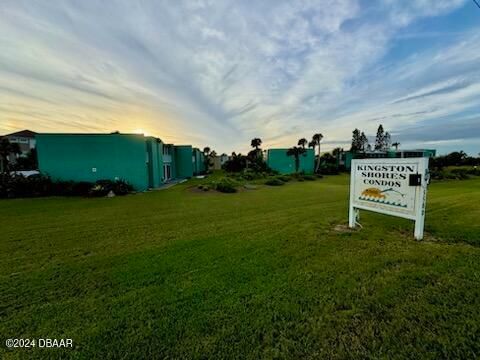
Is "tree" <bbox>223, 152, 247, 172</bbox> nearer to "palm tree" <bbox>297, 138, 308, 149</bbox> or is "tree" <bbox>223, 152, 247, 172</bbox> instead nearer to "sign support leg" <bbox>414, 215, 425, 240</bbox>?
"palm tree" <bbox>297, 138, 308, 149</bbox>

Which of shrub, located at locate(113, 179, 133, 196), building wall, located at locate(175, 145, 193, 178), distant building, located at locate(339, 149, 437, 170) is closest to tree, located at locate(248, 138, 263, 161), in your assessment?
building wall, located at locate(175, 145, 193, 178)

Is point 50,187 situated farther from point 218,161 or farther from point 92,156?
point 218,161

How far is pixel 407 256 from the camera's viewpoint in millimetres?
3885

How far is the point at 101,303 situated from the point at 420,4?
32.4 feet

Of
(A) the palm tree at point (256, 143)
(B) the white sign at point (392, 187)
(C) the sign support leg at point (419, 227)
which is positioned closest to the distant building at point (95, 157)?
(B) the white sign at point (392, 187)

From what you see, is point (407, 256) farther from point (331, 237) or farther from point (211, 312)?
point (211, 312)

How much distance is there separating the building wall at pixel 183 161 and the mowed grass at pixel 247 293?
23.8 metres

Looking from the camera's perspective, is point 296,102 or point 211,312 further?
point 296,102

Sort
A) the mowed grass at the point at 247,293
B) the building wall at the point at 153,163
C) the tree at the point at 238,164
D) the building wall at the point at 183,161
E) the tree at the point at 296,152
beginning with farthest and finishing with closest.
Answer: the tree at the point at 238,164 < the tree at the point at 296,152 < the building wall at the point at 183,161 < the building wall at the point at 153,163 < the mowed grass at the point at 247,293

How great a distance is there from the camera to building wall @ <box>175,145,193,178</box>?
2894cm

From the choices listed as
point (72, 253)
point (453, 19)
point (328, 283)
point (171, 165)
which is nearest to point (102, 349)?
point (328, 283)

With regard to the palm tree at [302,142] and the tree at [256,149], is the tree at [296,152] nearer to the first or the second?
the palm tree at [302,142]

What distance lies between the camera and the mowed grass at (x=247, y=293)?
202 centimetres

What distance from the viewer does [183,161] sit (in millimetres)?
29359
